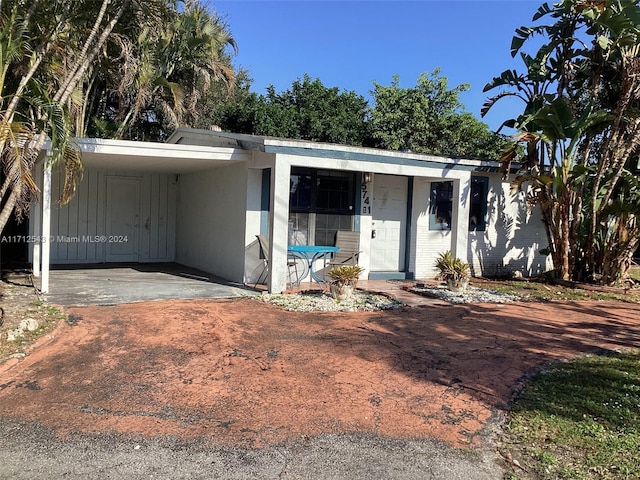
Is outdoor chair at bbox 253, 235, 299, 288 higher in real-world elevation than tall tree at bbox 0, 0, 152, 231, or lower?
lower

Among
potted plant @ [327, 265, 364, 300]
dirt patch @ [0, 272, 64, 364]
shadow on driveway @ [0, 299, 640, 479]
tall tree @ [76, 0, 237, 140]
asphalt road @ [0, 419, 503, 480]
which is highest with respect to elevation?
tall tree @ [76, 0, 237, 140]

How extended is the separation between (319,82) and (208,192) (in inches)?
636

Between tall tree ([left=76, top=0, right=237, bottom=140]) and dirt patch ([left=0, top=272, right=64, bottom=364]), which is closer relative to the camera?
dirt patch ([left=0, top=272, right=64, bottom=364])

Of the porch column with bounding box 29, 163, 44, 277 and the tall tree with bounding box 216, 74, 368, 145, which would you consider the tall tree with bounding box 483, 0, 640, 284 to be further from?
the tall tree with bounding box 216, 74, 368, 145

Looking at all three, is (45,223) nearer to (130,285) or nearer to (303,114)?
(130,285)

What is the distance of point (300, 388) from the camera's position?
4969mm

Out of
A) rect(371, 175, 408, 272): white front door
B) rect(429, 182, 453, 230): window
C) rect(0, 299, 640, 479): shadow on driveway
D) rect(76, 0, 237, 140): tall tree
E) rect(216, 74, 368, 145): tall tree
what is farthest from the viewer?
rect(216, 74, 368, 145): tall tree

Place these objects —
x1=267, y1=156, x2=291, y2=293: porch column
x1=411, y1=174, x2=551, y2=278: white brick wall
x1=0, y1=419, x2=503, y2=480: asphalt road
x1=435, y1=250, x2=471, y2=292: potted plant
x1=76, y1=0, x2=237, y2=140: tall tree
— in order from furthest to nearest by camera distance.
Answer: x1=76, y1=0, x2=237, y2=140: tall tree < x1=411, y1=174, x2=551, y2=278: white brick wall < x1=435, y1=250, x2=471, y2=292: potted plant < x1=267, y1=156, x2=291, y2=293: porch column < x1=0, y1=419, x2=503, y2=480: asphalt road

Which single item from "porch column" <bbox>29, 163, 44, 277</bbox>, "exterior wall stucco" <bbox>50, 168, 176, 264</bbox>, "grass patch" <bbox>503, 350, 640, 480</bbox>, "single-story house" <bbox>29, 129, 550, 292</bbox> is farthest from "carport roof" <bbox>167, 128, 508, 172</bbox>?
"grass patch" <bbox>503, 350, 640, 480</bbox>

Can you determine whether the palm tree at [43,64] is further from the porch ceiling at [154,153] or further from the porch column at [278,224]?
the porch column at [278,224]

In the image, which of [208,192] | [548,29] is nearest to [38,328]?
[208,192]

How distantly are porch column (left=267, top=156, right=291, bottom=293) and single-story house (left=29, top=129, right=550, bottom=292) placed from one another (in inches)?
0.8

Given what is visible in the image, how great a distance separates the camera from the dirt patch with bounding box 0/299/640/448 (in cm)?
417

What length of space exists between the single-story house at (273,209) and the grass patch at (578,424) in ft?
18.5
